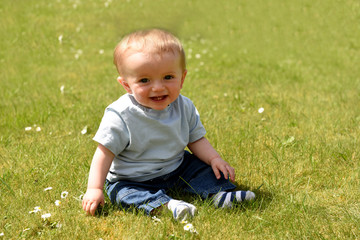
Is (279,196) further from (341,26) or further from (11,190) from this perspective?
(341,26)

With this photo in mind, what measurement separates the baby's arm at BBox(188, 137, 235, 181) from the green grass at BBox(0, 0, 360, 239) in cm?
27

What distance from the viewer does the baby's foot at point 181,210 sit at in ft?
9.04

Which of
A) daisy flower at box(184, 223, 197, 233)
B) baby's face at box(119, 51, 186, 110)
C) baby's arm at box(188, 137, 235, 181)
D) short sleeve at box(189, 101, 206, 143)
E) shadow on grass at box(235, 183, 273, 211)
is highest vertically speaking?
baby's face at box(119, 51, 186, 110)

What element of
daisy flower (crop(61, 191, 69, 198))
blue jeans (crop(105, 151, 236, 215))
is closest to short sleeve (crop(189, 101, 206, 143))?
blue jeans (crop(105, 151, 236, 215))

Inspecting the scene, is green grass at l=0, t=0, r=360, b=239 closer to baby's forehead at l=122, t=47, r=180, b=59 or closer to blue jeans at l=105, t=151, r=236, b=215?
blue jeans at l=105, t=151, r=236, b=215

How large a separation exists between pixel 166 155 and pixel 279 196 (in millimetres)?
849

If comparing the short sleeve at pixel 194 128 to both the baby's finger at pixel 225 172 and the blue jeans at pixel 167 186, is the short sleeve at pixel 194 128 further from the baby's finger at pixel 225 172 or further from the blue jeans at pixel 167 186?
the baby's finger at pixel 225 172

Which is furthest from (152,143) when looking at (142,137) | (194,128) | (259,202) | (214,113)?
(214,113)

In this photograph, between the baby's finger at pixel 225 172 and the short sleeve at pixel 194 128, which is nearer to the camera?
the baby's finger at pixel 225 172

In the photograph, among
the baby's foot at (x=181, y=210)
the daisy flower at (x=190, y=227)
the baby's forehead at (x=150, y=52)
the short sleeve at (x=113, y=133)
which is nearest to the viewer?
the daisy flower at (x=190, y=227)

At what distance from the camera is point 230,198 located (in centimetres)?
300

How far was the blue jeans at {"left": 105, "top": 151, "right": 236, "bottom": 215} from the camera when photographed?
116 inches

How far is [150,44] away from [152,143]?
70 cm

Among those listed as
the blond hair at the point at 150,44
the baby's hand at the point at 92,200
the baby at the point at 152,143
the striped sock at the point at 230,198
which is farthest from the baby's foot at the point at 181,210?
the blond hair at the point at 150,44
